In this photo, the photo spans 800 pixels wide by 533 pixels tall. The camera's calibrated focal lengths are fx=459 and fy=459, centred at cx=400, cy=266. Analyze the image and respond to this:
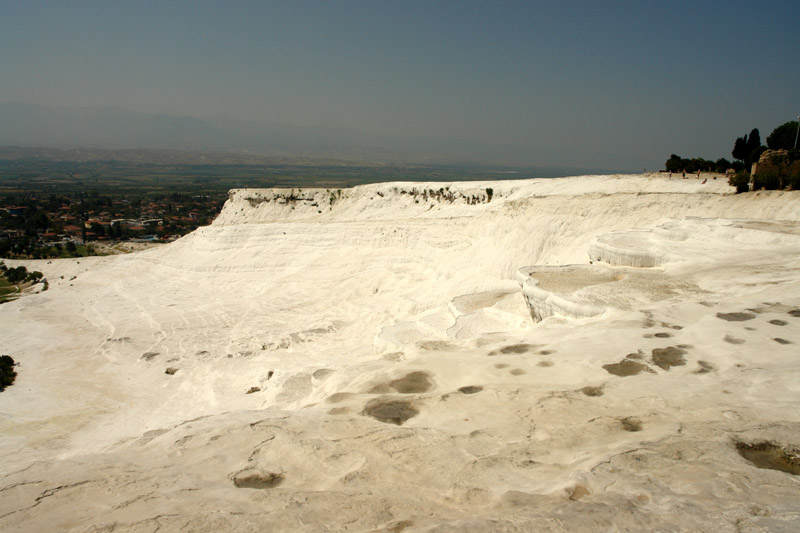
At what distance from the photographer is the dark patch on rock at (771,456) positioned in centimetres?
435

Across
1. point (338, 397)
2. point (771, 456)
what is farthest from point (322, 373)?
point (771, 456)

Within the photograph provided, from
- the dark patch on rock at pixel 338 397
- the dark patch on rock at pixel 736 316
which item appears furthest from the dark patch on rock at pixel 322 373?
the dark patch on rock at pixel 736 316

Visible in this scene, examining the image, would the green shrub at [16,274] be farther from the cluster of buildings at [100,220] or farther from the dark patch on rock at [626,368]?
the dark patch on rock at [626,368]

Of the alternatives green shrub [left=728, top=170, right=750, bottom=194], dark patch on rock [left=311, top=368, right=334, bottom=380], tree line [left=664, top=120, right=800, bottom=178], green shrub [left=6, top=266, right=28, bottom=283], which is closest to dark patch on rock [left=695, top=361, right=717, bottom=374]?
dark patch on rock [left=311, top=368, right=334, bottom=380]

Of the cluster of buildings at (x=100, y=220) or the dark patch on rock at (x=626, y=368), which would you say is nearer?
the dark patch on rock at (x=626, y=368)

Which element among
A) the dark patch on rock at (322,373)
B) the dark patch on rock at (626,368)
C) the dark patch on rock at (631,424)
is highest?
the dark patch on rock at (626,368)

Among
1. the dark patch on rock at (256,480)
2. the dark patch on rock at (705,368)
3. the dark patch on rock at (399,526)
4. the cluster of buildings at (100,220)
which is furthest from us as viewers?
the cluster of buildings at (100,220)

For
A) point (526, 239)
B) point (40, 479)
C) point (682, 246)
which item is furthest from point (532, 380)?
point (526, 239)

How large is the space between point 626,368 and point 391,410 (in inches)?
147

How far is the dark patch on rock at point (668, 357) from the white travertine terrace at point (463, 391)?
0.03 m

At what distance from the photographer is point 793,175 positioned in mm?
19578

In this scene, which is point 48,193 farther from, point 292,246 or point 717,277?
point 717,277

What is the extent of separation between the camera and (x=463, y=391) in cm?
697

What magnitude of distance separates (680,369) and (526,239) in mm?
13920
